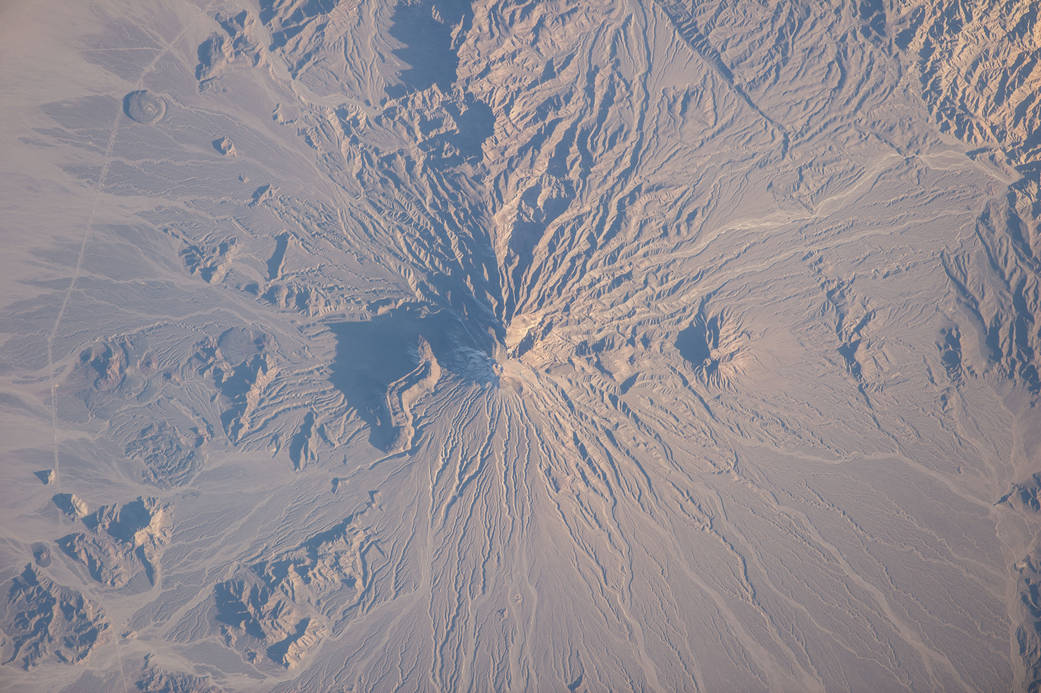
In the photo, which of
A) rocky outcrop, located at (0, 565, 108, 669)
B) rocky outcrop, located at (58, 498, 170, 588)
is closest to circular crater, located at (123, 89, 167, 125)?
rocky outcrop, located at (58, 498, 170, 588)

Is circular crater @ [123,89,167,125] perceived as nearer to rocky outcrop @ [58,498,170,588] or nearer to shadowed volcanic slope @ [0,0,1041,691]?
shadowed volcanic slope @ [0,0,1041,691]

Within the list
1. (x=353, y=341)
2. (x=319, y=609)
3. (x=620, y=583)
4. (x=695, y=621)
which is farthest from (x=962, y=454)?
(x=319, y=609)

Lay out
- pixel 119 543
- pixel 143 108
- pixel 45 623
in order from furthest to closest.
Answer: pixel 143 108 < pixel 119 543 < pixel 45 623

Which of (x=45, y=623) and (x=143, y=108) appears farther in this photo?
(x=143, y=108)

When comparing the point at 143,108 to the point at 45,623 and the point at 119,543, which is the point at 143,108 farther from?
the point at 45,623

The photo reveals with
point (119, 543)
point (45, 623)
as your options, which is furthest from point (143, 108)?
point (45, 623)

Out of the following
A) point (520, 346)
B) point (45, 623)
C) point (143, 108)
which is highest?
point (143, 108)

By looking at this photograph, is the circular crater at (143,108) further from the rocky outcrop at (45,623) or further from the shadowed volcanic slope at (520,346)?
the rocky outcrop at (45,623)
